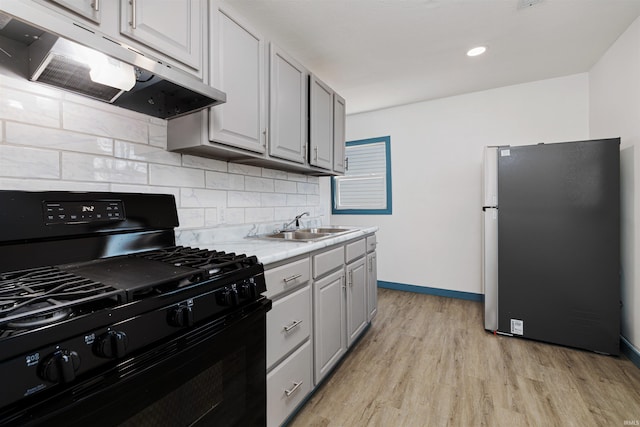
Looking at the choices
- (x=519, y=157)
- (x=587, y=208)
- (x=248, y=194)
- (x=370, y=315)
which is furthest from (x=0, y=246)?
(x=587, y=208)

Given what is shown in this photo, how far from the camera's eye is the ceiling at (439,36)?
6.22 feet

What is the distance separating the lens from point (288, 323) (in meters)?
1.46

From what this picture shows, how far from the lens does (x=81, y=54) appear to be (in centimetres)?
94

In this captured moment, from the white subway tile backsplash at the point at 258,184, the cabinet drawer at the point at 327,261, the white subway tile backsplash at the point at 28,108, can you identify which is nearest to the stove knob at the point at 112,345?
the white subway tile backsplash at the point at 28,108

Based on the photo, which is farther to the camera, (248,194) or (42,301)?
(248,194)

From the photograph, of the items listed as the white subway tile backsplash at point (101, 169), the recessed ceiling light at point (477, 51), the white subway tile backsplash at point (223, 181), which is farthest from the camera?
the recessed ceiling light at point (477, 51)

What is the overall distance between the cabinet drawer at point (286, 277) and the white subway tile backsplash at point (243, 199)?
72 centimetres

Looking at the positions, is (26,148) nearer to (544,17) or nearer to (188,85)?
(188,85)

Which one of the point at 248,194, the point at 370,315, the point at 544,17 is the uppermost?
the point at 544,17

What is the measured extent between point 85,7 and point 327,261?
1577mm

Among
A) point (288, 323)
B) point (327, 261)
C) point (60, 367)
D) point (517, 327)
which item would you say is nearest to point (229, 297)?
point (60, 367)

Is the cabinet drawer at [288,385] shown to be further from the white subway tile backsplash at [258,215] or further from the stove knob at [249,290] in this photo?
the white subway tile backsplash at [258,215]

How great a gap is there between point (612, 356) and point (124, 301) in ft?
10.5

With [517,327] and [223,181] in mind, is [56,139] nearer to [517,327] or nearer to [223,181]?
[223,181]
